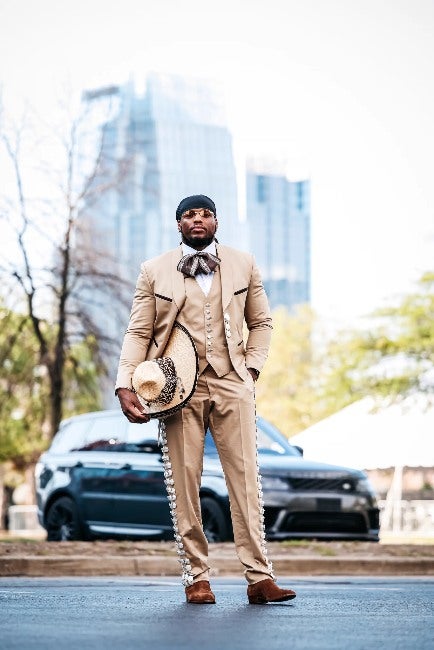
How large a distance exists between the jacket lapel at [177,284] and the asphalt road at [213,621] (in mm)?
1537

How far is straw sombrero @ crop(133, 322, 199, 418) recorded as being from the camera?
752 cm

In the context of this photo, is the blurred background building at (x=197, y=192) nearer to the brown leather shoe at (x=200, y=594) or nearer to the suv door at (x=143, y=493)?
the suv door at (x=143, y=493)

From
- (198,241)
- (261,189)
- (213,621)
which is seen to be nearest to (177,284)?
(198,241)

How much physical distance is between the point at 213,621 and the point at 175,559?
258 inches

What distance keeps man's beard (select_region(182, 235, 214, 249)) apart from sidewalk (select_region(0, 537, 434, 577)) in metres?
5.34

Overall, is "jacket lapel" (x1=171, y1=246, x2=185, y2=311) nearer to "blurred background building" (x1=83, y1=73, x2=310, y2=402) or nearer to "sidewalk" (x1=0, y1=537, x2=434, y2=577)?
"sidewalk" (x1=0, y1=537, x2=434, y2=577)

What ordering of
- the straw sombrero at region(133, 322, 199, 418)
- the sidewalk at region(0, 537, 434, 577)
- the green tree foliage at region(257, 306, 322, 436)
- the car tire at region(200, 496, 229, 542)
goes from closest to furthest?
the straw sombrero at region(133, 322, 199, 418), the sidewalk at region(0, 537, 434, 577), the car tire at region(200, 496, 229, 542), the green tree foliage at region(257, 306, 322, 436)

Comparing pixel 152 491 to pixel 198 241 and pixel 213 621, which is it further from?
pixel 213 621

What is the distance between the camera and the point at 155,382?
7523 mm

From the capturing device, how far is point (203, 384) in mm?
7688

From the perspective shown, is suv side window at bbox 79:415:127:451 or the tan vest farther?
suv side window at bbox 79:415:127:451

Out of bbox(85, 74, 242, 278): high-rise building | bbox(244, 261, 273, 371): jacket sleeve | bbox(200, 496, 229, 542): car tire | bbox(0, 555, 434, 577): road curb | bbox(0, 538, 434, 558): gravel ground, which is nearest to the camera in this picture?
bbox(244, 261, 273, 371): jacket sleeve

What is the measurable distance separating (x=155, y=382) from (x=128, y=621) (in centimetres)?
146

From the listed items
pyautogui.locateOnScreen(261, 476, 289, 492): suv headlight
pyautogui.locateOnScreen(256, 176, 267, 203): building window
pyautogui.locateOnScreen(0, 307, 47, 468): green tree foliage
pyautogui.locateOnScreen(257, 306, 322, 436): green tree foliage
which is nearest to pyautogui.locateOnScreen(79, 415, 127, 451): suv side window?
pyautogui.locateOnScreen(261, 476, 289, 492): suv headlight
